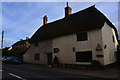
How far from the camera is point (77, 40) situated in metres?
14.2

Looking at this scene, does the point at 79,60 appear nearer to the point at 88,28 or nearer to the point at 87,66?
the point at 87,66

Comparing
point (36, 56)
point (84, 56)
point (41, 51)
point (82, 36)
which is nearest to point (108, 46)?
point (84, 56)

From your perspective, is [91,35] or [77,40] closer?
[91,35]

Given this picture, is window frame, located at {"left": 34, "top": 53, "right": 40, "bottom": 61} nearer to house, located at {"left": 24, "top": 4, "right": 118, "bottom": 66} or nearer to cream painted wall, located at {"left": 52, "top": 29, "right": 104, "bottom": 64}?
house, located at {"left": 24, "top": 4, "right": 118, "bottom": 66}

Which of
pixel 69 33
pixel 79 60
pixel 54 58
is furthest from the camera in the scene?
pixel 54 58

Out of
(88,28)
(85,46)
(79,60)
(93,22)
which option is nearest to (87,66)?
(79,60)

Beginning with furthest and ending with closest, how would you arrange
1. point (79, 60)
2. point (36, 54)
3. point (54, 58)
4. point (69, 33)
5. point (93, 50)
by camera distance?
point (36, 54) < point (54, 58) < point (69, 33) < point (79, 60) < point (93, 50)

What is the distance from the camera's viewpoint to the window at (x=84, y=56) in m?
12.8

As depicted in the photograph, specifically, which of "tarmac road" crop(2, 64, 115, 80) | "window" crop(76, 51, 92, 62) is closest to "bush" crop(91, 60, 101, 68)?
"window" crop(76, 51, 92, 62)

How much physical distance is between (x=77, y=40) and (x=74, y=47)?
1077mm

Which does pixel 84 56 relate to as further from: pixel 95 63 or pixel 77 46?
pixel 95 63

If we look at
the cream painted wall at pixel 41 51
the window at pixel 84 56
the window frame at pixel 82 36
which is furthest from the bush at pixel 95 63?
the cream painted wall at pixel 41 51

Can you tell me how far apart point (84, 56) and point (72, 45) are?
2.36 metres

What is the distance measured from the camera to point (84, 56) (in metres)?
13.3
